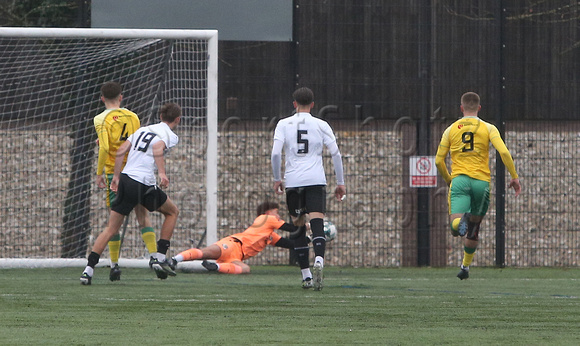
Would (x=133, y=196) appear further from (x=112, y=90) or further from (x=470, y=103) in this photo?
(x=470, y=103)

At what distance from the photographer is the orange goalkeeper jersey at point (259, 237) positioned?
11188 mm

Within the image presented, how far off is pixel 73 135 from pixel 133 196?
3391 mm

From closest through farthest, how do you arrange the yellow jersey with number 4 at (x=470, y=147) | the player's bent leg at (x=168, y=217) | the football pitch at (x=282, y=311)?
1. the football pitch at (x=282, y=311)
2. the player's bent leg at (x=168, y=217)
3. the yellow jersey with number 4 at (x=470, y=147)

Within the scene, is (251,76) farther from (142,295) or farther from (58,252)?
(142,295)

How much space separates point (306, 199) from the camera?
8688 millimetres

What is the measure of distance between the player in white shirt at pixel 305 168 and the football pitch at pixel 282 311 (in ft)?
1.84

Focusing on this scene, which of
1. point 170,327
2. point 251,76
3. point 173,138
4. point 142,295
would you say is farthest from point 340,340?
point 251,76

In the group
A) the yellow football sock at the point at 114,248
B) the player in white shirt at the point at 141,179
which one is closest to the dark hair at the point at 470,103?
the player in white shirt at the point at 141,179

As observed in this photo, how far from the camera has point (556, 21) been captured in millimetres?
13156

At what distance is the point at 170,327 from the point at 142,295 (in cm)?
219

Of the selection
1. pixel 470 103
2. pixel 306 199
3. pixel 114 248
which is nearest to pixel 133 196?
pixel 114 248

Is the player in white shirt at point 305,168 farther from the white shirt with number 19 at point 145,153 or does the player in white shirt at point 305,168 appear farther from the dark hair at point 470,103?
the dark hair at point 470,103

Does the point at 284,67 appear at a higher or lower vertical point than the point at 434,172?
higher

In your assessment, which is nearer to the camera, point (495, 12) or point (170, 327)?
point (170, 327)
